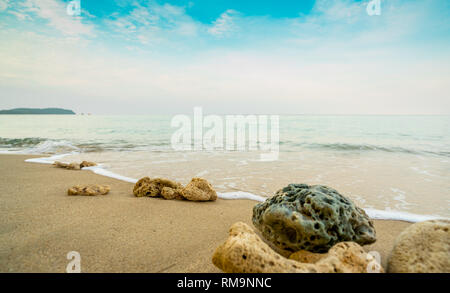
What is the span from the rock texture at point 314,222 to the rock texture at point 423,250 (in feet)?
1.16

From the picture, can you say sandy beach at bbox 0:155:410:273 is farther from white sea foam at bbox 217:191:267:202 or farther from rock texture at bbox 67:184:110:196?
white sea foam at bbox 217:191:267:202

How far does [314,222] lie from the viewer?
6.95ft

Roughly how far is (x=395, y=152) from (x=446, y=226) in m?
11.4

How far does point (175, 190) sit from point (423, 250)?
11.1 feet

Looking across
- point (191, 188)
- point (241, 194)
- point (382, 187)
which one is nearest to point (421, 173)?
point (382, 187)

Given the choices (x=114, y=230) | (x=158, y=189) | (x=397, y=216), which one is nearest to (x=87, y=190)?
(x=158, y=189)

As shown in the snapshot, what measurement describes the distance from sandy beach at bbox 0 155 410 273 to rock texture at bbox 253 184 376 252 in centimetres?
51

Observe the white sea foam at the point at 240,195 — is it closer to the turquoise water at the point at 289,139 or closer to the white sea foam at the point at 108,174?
the white sea foam at the point at 108,174

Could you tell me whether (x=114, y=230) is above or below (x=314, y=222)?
below

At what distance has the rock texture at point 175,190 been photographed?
4.11 m

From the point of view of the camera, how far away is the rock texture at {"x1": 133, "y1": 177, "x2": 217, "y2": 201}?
4105 mm

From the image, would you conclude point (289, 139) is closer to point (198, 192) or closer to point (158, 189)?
point (198, 192)

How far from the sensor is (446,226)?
188 cm
